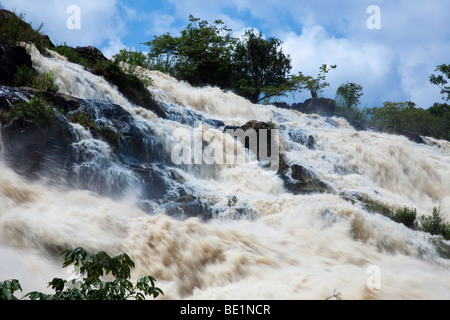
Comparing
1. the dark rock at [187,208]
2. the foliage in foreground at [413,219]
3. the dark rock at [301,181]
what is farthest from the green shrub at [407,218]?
the dark rock at [187,208]

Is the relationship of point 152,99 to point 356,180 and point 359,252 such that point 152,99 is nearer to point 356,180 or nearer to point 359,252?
point 356,180

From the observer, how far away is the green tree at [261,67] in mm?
23031

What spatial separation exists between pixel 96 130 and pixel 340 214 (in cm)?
509

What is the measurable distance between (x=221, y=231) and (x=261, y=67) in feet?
67.1

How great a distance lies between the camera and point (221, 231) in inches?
201

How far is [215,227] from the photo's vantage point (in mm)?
5262

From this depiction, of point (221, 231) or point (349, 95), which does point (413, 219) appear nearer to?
point (221, 231)

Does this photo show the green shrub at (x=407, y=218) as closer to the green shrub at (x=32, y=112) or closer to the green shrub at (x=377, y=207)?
the green shrub at (x=377, y=207)

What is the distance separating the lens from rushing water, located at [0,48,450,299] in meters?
3.74

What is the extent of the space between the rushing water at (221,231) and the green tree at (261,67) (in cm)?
1409

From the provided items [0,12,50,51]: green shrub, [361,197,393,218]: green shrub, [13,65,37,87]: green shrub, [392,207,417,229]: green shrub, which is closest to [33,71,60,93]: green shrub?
[13,65,37,87]: green shrub

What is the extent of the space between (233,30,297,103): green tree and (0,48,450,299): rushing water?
1409 cm
